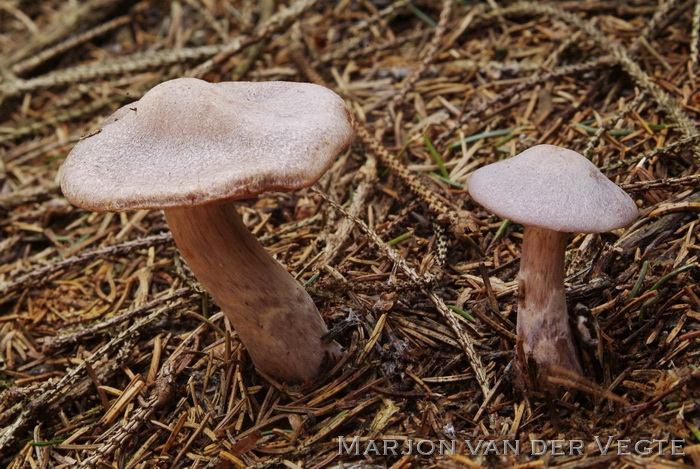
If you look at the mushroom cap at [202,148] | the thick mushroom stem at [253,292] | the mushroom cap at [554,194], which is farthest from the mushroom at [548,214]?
the thick mushroom stem at [253,292]

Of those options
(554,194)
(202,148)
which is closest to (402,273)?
(554,194)

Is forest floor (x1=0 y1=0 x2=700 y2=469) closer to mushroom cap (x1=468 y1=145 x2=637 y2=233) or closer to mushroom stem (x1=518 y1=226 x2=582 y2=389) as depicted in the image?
mushroom stem (x1=518 y1=226 x2=582 y2=389)

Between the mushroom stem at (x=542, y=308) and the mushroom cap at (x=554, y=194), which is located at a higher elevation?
the mushroom cap at (x=554, y=194)

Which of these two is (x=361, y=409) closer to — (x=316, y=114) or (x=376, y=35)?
(x=316, y=114)

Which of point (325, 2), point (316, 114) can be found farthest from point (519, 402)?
point (325, 2)

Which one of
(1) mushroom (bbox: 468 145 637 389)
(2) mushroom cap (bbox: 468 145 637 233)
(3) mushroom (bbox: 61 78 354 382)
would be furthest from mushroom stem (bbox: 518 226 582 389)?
(3) mushroom (bbox: 61 78 354 382)

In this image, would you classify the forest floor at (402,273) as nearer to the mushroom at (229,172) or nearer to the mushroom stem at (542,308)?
the mushroom stem at (542,308)

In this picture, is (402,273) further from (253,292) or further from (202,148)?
(202,148)
